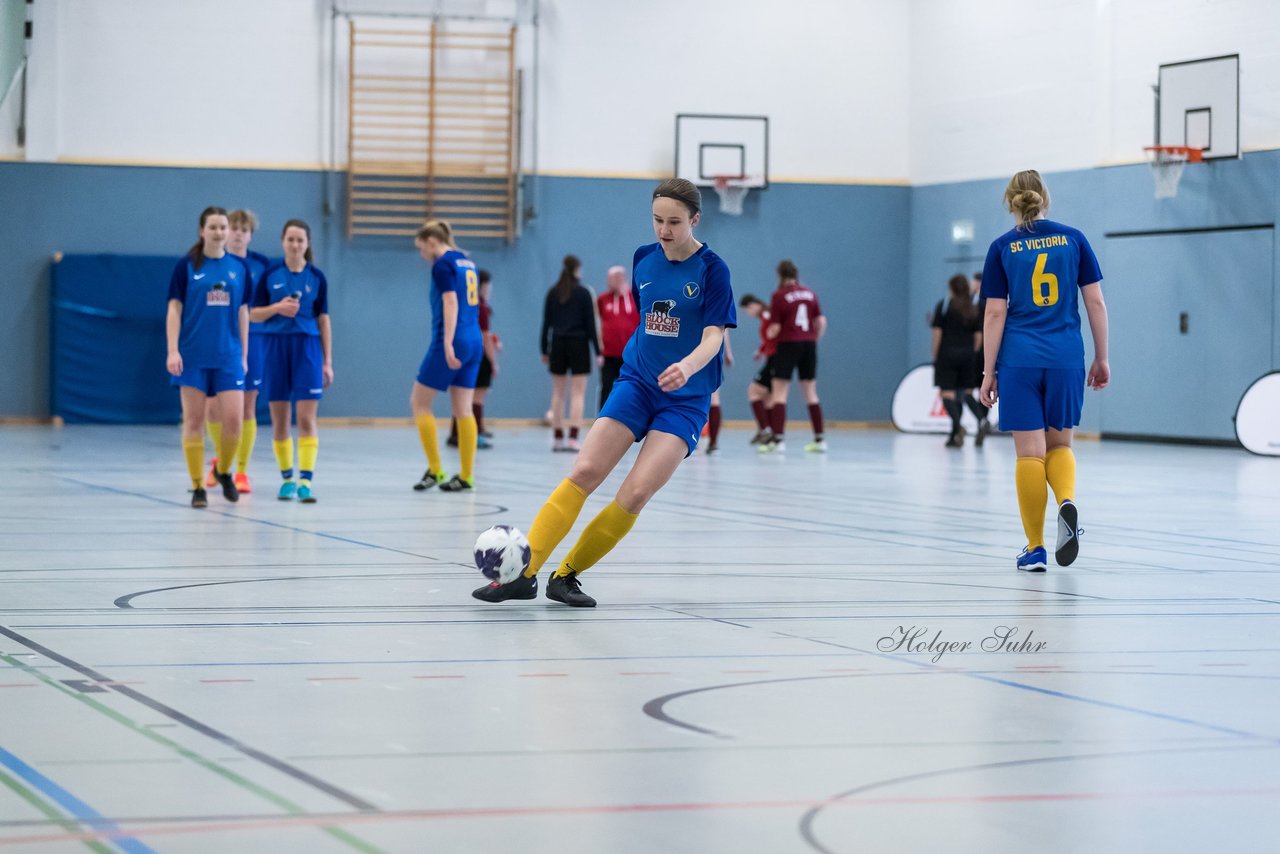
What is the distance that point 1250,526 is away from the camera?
377 inches

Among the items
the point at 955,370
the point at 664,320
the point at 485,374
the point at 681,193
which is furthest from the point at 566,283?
the point at 681,193

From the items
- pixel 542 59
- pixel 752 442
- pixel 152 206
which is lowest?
pixel 752 442

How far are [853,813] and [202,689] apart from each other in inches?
74.3

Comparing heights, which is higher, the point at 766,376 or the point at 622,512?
the point at 766,376

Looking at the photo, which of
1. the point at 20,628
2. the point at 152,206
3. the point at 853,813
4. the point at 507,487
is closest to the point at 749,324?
the point at 152,206

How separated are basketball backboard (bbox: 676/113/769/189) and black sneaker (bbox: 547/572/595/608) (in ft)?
58.2

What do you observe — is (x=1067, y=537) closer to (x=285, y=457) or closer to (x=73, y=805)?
(x=73, y=805)

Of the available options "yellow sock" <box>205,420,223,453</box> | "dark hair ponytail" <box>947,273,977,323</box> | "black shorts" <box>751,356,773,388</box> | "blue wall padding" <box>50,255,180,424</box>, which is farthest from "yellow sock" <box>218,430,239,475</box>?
"blue wall padding" <box>50,255,180,424</box>

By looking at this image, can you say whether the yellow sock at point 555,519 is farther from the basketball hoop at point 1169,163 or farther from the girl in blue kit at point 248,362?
the basketball hoop at point 1169,163

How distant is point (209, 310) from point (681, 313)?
4708mm

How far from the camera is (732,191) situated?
2380 centimetres

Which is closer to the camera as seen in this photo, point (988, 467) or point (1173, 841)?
point (1173, 841)

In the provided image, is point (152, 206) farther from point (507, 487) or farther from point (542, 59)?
point (507, 487)

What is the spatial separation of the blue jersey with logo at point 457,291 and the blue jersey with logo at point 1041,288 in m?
4.80
